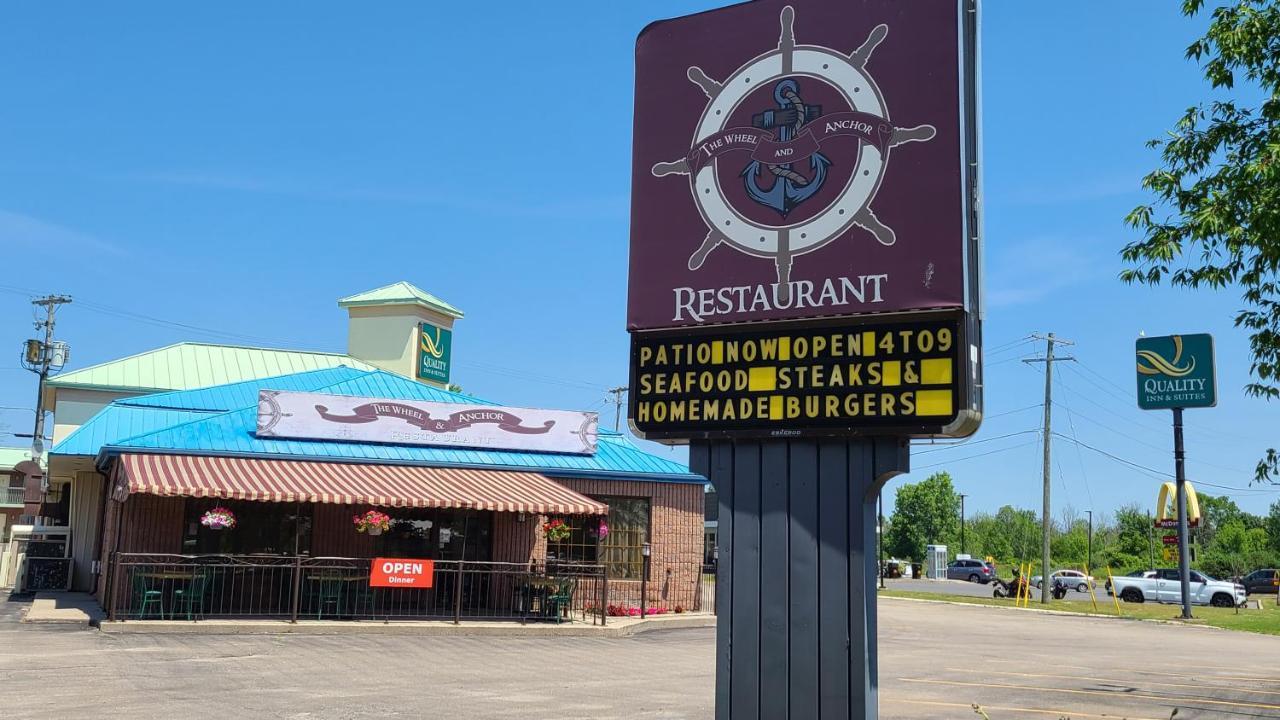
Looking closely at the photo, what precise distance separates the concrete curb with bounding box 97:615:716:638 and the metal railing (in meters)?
0.34

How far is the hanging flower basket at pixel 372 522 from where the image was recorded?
1945 centimetres

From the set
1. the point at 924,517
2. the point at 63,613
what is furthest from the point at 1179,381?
the point at 924,517

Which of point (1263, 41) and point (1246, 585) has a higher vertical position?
point (1263, 41)

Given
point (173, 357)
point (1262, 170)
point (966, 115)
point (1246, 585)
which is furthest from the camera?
point (1246, 585)

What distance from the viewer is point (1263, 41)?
10023 mm

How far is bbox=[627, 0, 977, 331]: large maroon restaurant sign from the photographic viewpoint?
6363 mm

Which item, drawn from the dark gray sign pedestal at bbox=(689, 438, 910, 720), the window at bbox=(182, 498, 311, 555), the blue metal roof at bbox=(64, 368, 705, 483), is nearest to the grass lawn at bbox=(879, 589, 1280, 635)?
the blue metal roof at bbox=(64, 368, 705, 483)

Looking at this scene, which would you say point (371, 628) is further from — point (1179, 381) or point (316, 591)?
point (1179, 381)

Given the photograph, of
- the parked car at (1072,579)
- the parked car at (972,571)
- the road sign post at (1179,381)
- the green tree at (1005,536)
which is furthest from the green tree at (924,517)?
the road sign post at (1179,381)

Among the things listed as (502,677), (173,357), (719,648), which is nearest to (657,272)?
(719,648)

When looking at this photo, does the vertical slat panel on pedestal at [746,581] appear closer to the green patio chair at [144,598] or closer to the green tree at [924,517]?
the green patio chair at [144,598]

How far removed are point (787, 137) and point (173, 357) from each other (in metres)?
29.5

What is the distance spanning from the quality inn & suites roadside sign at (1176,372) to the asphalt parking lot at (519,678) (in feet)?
50.8

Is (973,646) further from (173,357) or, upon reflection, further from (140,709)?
(173,357)
